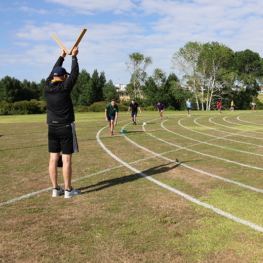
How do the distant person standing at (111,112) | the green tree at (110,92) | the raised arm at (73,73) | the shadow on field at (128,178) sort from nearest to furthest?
1. the raised arm at (73,73)
2. the shadow on field at (128,178)
3. the distant person standing at (111,112)
4. the green tree at (110,92)

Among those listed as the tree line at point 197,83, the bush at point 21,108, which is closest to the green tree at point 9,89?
the tree line at point 197,83

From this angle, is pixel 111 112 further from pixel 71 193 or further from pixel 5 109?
pixel 5 109

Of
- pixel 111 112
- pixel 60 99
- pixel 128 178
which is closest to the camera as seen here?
pixel 60 99

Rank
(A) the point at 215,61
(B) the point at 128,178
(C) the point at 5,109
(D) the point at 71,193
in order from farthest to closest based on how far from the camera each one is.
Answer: (A) the point at 215,61 < (C) the point at 5,109 < (B) the point at 128,178 < (D) the point at 71,193

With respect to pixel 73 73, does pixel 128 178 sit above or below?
below

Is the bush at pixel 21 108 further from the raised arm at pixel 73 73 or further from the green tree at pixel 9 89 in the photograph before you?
the raised arm at pixel 73 73

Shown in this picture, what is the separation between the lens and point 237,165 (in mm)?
6910

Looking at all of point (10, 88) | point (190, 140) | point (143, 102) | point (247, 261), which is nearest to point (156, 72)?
point (143, 102)

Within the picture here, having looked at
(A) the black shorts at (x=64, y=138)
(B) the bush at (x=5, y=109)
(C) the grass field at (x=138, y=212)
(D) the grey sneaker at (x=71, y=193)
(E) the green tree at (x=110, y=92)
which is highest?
(E) the green tree at (x=110, y=92)

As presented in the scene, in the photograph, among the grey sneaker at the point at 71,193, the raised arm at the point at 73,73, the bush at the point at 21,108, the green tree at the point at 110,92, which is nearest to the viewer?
the raised arm at the point at 73,73

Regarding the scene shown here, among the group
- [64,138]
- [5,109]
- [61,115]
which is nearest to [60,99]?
[61,115]

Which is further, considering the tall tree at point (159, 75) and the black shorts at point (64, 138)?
the tall tree at point (159, 75)

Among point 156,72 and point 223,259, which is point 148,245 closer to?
point 223,259

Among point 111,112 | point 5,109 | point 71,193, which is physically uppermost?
point 5,109
